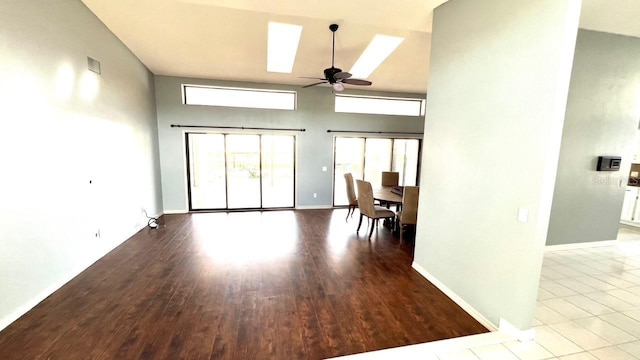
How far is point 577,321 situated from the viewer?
2271 millimetres

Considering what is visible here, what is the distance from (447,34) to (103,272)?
4961 millimetres

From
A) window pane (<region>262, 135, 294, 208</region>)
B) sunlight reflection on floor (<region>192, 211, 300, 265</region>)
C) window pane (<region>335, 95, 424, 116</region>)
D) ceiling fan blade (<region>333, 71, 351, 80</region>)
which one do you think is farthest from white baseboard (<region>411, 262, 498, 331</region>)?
window pane (<region>335, 95, 424, 116</region>)

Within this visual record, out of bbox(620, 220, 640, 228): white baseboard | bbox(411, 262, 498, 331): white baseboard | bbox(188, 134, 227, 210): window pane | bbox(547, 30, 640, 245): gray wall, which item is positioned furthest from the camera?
bbox(188, 134, 227, 210): window pane

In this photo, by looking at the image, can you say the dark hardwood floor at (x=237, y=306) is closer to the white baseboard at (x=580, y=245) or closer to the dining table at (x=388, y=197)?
the dining table at (x=388, y=197)

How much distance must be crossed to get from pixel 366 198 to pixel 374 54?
2.77 meters

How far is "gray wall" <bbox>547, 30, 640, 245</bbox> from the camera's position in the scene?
353 centimetres

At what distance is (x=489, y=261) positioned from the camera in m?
2.27

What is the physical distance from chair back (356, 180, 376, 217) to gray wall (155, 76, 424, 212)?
222 centimetres

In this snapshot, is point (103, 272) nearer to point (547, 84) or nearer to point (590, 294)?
point (547, 84)

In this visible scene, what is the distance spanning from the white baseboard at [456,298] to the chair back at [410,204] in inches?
38.6

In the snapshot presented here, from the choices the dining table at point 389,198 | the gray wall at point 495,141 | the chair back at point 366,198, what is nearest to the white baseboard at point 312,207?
the dining table at point 389,198

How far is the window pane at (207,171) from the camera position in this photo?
6.09m

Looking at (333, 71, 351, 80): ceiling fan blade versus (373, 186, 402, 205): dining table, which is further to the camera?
(373, 186, 402, 205): dining table

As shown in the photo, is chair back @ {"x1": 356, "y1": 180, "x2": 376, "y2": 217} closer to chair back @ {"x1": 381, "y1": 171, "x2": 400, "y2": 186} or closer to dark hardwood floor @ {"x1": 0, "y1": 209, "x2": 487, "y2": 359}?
dark hardwood floor @ {"x1": 0, "y1": 209, "x2": 487, "y2": 359}
